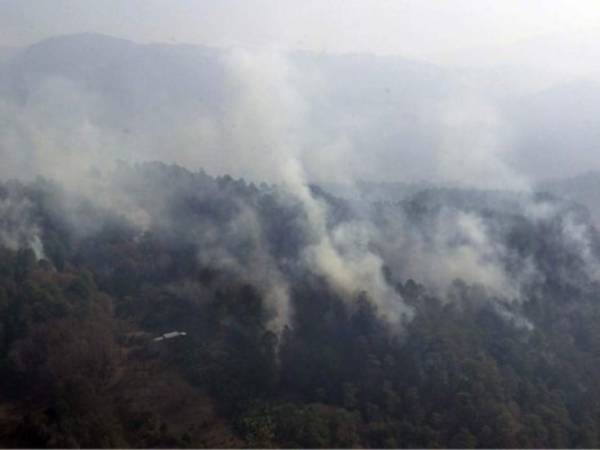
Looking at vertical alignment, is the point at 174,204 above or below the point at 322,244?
above

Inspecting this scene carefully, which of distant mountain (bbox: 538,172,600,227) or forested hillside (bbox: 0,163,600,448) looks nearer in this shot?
forested hillside (bbox: 0,163,600,448)

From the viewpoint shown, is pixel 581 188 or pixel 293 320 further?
pixel 581 188

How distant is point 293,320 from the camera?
38.5 metres

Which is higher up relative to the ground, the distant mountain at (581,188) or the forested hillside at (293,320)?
the distant mountain at (581,188)

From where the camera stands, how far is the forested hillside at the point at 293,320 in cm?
2952

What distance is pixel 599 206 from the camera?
73.1 meters

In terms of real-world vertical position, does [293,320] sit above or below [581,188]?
below

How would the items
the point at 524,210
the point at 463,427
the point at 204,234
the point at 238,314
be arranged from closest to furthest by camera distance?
1. the point at 463,427
2. the point at 238,314
3. the point at 204,234
4. the point at 524,210

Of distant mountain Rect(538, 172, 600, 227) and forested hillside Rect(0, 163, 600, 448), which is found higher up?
distant mountain Rect(538, 172, 600, 227)

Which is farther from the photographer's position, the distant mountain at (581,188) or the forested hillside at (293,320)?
the distant mountain at (581,188)

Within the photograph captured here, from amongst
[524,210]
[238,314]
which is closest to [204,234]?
[238,314]

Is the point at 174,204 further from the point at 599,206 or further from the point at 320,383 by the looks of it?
the point at 599,206

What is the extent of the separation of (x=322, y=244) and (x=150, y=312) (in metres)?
12.1

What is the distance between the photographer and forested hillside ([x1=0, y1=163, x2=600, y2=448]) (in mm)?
29516
